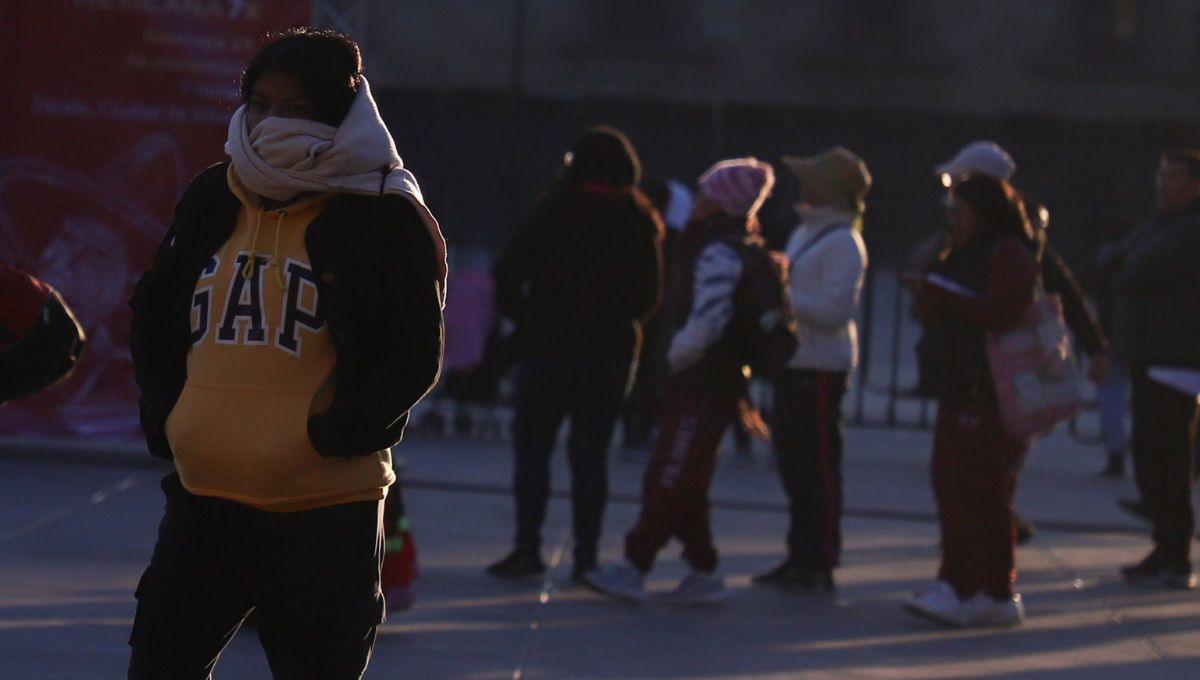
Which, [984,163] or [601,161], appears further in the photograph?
[601,161]

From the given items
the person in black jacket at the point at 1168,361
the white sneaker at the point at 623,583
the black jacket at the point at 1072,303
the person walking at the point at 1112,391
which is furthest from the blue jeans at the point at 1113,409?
the white sneaker at the point at 623,583

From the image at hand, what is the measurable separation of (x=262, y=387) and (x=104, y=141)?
6.74m

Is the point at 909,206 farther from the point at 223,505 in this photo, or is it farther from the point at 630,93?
the point at 630,93

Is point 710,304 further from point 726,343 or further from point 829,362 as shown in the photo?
point 829,362

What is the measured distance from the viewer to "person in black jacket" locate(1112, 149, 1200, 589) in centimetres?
787

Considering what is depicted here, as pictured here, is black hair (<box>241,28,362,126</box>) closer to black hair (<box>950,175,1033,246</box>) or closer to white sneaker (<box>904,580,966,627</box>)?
black hair (<box>950,175,1033,246</box>)

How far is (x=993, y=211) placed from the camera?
6.99m

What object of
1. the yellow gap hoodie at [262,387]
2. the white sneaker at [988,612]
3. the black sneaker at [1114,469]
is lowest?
the black sneaker at [1114,469]

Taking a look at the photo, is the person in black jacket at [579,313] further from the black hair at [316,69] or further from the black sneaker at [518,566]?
the black hair at [316,69]

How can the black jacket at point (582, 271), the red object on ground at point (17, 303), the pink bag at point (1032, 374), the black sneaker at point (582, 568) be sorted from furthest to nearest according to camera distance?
the black sneaker at point (582, 568), the black jacket at point (582, 271), the pink bag at point (1032, 374), the red object on ground at point (17, 303)

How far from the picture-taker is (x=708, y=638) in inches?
259

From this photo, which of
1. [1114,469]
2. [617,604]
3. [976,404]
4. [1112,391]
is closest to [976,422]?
[976,404]

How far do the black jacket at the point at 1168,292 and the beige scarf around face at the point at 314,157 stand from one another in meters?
5.36

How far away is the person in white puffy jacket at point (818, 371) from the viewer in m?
7.52
